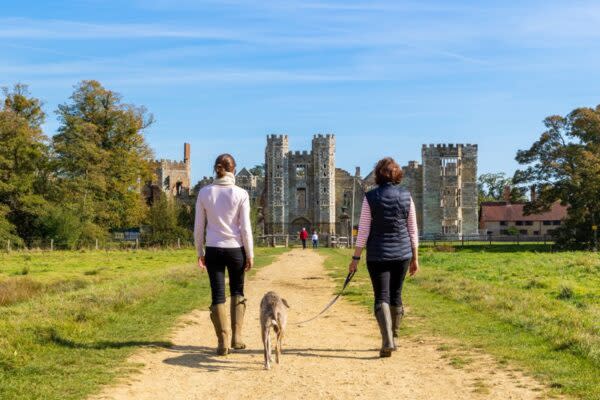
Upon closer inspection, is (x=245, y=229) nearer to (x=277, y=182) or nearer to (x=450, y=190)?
(x=277, y=182)

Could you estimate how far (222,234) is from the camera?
868 cm

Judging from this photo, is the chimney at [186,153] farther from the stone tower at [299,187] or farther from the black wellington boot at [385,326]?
the black wellington boot at [385,326]

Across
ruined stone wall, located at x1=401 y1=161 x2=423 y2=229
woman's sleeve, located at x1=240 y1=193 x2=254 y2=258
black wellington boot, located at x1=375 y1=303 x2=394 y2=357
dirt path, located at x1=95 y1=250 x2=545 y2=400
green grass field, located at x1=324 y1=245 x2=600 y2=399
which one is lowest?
dirt path, located at x1=95 y1=250 x2=545 y2=400

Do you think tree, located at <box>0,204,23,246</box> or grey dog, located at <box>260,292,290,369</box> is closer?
grey dog, located at <box>260,292,290,369</box>

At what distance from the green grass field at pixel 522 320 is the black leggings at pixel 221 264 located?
2.68 m

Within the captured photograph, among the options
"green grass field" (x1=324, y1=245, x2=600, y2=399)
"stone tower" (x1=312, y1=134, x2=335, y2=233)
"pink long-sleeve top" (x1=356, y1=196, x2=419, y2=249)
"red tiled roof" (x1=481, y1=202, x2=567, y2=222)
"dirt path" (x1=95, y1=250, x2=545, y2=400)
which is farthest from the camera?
"red tiled roof" (x1=481, y1=202, x2=567, y2=222)

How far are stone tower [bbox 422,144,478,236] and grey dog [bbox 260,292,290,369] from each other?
74.7 metres

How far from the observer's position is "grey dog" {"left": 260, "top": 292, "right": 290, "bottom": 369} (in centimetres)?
796

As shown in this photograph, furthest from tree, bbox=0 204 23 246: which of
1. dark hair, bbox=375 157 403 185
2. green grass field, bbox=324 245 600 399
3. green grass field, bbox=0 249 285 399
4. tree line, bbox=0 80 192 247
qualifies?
dark hair, bbox=375 157 403 185

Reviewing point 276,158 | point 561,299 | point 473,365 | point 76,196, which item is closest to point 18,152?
point 76,196

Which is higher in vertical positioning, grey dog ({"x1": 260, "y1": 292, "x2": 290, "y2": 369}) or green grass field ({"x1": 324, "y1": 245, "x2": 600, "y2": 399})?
grey dog ({"x1": 260, "y1": 292, "x2": 290, "y2": 369})

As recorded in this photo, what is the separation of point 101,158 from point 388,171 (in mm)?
44596

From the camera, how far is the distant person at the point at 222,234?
8656mm

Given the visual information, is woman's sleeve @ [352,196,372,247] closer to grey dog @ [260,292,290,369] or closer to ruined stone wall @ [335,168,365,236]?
grey dog @ [260,292,290,369]
